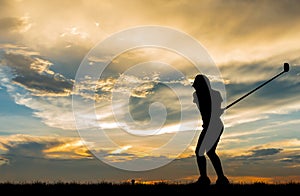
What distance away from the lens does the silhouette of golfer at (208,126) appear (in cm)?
1271

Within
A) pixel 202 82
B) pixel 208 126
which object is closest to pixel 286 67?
pixel 202 82

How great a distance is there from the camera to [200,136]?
42.1 feet

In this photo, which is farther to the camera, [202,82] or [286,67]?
[286,67]

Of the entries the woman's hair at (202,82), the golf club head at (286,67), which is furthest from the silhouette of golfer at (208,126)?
the golf club head at (286,67)

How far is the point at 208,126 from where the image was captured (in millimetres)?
12766

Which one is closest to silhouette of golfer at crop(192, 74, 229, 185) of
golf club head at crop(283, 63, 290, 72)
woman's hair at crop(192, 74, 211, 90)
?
woman's hair at crop(192, 74, 211, 90)

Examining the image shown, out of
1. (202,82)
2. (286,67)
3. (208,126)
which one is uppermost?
(286,67)

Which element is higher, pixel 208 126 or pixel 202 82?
pixel 202 82

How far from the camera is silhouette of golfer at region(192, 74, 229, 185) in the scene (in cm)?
1271

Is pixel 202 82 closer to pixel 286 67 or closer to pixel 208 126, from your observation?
pixel 208 126

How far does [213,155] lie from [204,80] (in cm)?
252
